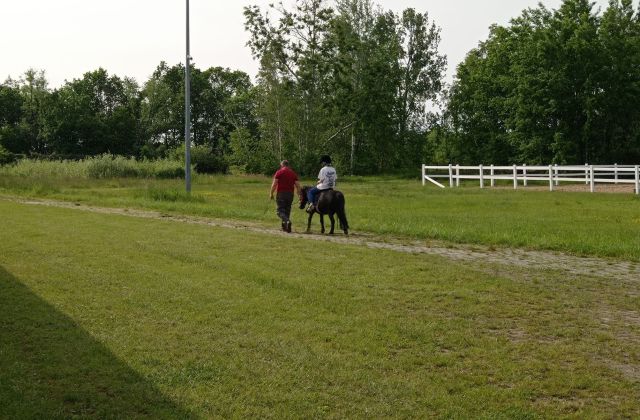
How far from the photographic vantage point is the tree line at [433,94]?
5603 centimetres

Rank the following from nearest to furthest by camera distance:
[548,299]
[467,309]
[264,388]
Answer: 1. [264,388]
2. [467,309]
3. [548,299]

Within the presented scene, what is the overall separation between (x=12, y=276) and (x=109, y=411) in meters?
5.59

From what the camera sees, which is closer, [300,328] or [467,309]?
[300,328]

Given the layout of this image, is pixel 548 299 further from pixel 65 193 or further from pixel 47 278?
pixel 65 193

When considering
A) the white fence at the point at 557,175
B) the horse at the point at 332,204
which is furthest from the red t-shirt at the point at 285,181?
the white fence at the point at 557,175

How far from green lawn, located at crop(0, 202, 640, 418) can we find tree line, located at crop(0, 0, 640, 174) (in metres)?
48.3

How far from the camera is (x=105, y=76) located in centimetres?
10394

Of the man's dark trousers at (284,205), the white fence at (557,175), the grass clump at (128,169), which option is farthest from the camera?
the grass clump at (128,169)

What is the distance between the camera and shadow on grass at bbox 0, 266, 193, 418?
4.91 meters

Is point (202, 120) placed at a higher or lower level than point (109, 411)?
higher

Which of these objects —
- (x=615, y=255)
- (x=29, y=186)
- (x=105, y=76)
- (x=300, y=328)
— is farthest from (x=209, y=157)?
(x=300, y=328)

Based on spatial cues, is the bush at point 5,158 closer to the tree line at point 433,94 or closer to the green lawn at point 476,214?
the tree line at point 433,94

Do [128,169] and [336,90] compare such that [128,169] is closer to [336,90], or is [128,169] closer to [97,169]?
[97,169]

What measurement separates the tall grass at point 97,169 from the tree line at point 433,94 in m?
9.26
